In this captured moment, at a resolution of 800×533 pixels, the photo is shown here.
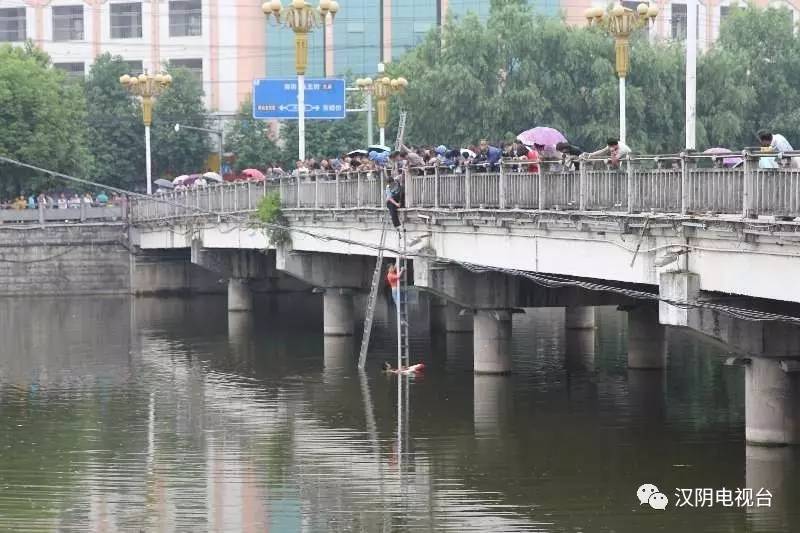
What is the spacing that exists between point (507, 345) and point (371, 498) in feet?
44.8

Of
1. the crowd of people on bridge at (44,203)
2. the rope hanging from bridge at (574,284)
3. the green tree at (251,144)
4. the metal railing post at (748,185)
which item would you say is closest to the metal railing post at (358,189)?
the rope hanging from bridge at (574,284)

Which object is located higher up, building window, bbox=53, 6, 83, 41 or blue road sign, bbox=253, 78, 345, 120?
building window, bbox=53, 6, 83, 41

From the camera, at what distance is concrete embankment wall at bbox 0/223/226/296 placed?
226ft

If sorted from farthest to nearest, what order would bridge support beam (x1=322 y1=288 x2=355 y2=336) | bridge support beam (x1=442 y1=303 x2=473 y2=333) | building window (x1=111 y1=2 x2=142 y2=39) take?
building window (x1=111 y1=2 x2=142 y2=39) < bridge support beam (x1=442 y1=303 x2=473 y2=333) < bridge support beam (x1=322 y1=288 x2=355 y2=336)

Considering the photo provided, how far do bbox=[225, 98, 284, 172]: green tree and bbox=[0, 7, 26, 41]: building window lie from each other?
1569 cm

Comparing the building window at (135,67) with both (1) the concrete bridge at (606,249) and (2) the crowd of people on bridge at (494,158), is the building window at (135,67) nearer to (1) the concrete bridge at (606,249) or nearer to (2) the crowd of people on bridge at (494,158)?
(1) the concrete bridge at (606,249)

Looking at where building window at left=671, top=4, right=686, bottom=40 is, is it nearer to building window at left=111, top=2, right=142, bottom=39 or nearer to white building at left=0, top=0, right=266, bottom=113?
white building at left=0, top=0, right=266, bottom=113

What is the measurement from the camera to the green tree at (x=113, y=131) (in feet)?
298

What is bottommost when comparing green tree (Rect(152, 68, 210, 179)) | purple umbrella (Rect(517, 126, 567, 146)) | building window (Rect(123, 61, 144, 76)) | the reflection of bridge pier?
the reflection of bridge pier

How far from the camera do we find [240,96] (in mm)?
100812

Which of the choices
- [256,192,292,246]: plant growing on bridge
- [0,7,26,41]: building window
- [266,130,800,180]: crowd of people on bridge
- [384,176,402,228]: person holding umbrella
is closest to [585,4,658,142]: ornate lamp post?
[266,130,800,180]: crowd of people on bridge

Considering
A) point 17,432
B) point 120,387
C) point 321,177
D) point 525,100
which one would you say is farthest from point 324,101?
point 17,432

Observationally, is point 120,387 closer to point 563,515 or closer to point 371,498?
point 371,498

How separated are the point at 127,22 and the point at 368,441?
248 ft
